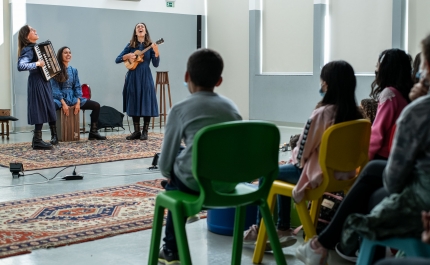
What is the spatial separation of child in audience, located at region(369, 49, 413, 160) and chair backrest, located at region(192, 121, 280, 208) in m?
0.82

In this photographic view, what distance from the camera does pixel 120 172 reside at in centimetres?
579

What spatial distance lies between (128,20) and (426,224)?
941 centimetres

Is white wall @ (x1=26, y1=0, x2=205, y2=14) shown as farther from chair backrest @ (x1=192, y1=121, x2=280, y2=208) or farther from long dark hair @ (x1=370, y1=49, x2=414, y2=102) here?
chair backrest @ (x1=192, y1=121, x2=280, y2=208)

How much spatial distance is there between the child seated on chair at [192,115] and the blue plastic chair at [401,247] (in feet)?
2.43

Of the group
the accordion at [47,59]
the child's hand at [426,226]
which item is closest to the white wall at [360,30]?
the accordion at [47,59]

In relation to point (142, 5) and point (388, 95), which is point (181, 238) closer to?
point (388, 95)

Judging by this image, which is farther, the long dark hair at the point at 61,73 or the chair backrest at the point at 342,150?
the long dark hair at the point at 61,73

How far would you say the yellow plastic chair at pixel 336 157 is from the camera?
2678 mm

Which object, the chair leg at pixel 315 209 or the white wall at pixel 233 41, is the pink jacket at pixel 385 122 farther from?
the white wall at pixel 233 41

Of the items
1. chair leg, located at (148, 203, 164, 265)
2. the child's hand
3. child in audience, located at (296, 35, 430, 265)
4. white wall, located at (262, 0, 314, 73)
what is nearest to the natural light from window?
white wall, located at (262, 0, 314, 73)

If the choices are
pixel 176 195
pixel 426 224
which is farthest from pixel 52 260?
pixel 426 224

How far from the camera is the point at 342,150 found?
2.74m

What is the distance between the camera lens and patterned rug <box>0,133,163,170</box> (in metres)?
6.44

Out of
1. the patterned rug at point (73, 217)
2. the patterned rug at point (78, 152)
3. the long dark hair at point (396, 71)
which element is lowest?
the patterned rug at point (73, 217)
